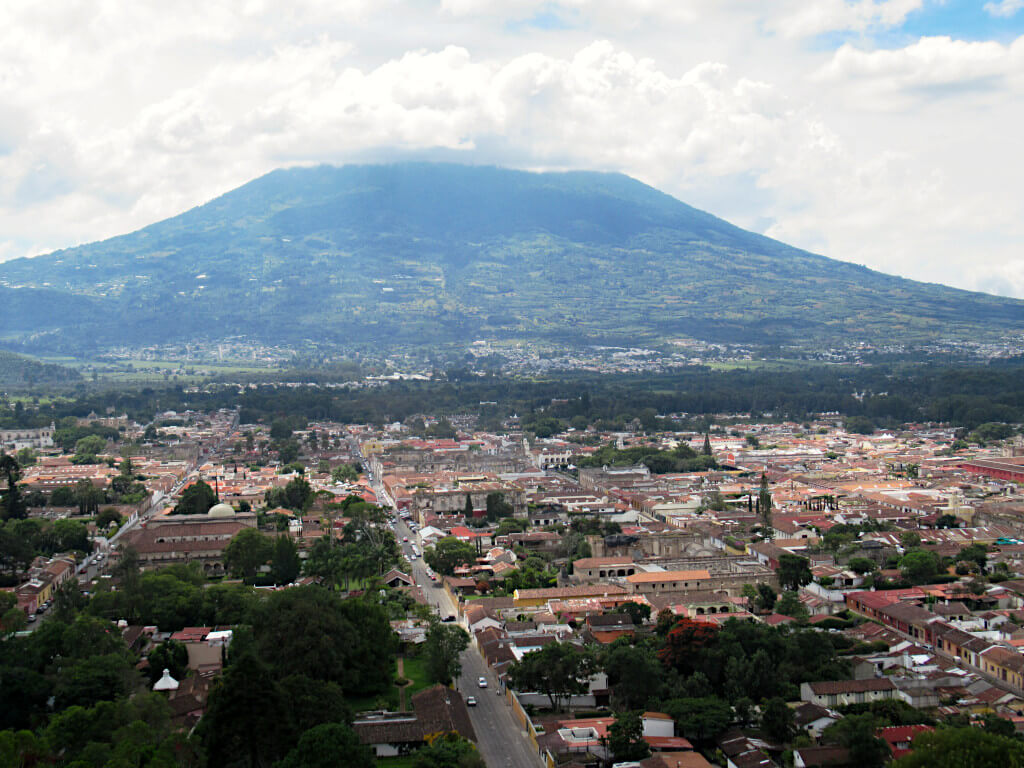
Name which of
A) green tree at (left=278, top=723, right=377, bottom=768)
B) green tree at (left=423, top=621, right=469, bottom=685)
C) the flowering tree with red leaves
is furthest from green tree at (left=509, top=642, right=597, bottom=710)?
green tree at (left=278, top=723, right=377, bottom=768)

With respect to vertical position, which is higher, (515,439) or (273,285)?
(273,285)

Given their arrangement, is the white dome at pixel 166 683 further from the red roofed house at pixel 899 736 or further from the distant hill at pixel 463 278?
the distant hill at pixel 463 278

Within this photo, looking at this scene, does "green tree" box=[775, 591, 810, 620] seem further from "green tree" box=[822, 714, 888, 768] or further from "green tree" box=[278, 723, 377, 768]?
"green tree" box=[278, 723, 377, 768]

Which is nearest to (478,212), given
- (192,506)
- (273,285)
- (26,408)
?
(273,285)

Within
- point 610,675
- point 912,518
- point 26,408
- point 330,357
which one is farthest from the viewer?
point 330,357

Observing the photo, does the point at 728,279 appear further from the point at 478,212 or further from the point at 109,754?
the point at 109,754

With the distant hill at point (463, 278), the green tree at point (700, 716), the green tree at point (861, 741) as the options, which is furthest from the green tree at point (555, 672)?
the distant hill at point (463, 278)
